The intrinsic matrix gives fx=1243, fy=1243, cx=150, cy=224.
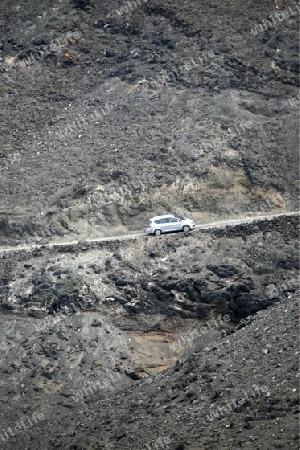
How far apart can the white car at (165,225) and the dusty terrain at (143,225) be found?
1.79 ft

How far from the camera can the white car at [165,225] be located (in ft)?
173

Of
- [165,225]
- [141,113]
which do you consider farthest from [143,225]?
[141,113]

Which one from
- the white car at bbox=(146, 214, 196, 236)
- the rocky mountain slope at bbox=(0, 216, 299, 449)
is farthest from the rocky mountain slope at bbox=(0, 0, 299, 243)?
the rocky mountain slope at bbox=(0, 216, 299, 449)

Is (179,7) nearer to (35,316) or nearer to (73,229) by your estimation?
(73,229)

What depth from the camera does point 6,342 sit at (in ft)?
161

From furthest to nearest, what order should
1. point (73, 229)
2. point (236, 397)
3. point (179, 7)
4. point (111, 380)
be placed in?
point (179, 7)
point (73, 229)
point (111, 380)
point (236, 397)

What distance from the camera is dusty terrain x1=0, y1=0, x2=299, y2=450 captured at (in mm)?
43625

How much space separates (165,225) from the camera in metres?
52.7

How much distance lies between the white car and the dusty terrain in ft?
1.79

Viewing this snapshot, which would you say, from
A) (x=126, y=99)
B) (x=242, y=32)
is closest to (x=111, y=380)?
(x=126, y=99)

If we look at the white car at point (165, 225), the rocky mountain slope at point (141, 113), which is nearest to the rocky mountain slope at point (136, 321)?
the white car at point (165, 225)

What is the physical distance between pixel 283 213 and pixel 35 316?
12.4m

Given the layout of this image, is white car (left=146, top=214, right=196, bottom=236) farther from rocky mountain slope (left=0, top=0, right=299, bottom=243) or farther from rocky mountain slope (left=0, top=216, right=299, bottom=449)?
rocky mountain slope (left=0, top=0, right=299, bottom=243)

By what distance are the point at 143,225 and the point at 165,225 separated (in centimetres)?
159
